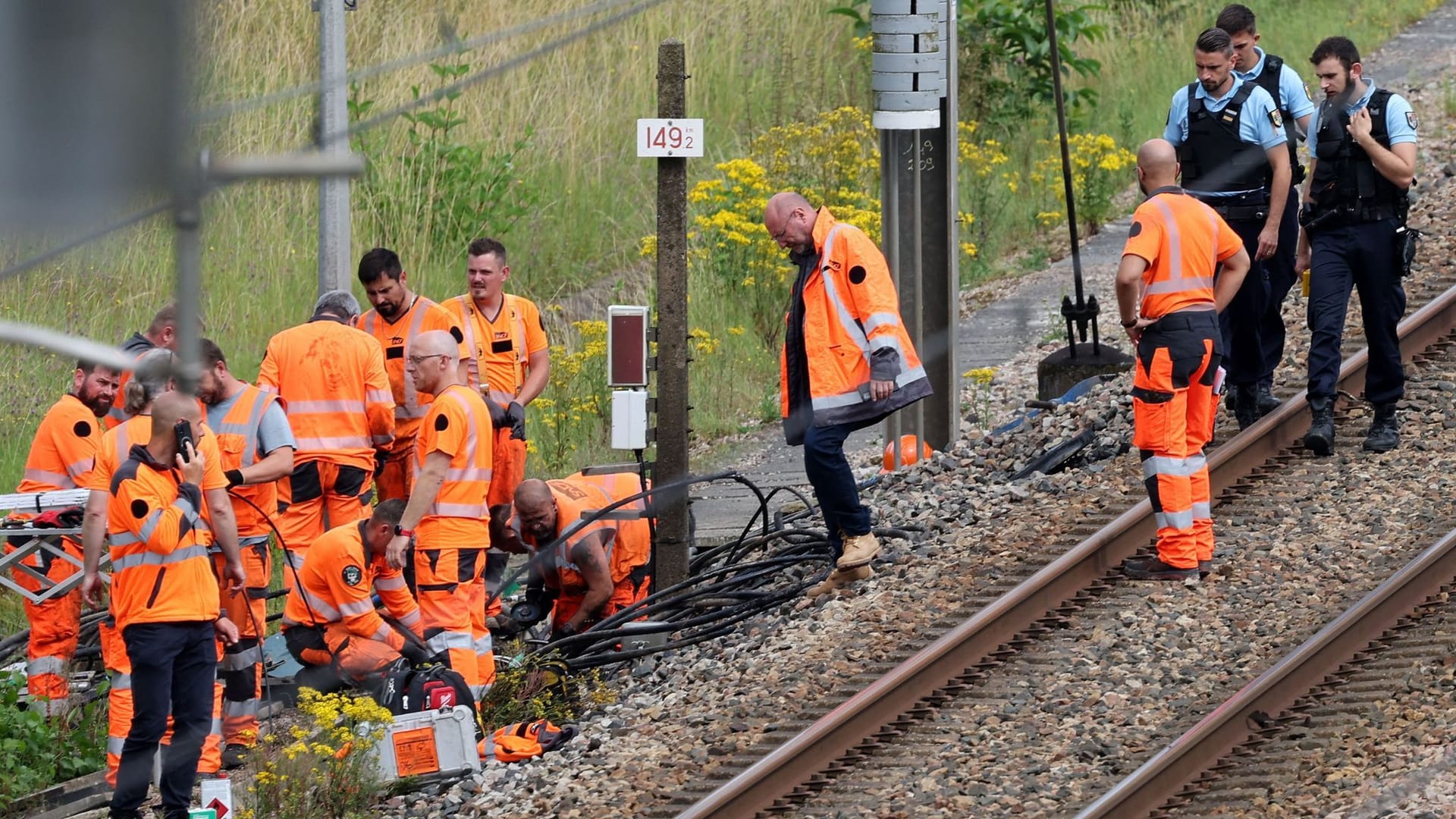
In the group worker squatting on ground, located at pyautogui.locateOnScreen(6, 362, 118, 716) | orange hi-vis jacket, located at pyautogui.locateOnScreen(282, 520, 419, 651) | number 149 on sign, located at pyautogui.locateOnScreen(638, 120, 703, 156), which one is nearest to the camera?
orange hi-vis jacket, located at pyautogui.locateOnScreen(282, 520, 419, 651)

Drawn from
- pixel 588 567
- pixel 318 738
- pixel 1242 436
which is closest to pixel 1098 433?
pixel 1242 436

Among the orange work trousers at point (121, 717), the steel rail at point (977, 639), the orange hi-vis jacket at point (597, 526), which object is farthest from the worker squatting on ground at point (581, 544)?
the steel rail at point (977, 639)

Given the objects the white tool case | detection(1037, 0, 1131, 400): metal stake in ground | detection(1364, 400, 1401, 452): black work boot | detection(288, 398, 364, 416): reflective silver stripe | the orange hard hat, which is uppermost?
detection(1037, 0, 1131, 400): metal stake in ground

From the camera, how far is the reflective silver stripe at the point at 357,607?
910 cm

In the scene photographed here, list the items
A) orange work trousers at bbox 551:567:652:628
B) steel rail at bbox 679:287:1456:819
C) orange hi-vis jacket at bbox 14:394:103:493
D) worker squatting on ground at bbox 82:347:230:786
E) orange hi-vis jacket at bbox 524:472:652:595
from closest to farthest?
1. steel rail at bbox 679:287:1456:819
2. worker squatting on ground at bbox 82:347:230:786
3. orange hi-vis jacket at bbox 14:394:103:493
4. orange hi-vis jacket at bbox 524:472:652:595
5. orange work trousers at bbox 551:567:652:628

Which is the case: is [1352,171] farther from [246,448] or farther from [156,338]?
[156,338]

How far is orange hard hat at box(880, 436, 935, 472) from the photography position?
11.2 m

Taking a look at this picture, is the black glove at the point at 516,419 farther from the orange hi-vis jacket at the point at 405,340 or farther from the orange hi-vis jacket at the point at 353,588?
the orange hi-vis jacket at the point at 353,588

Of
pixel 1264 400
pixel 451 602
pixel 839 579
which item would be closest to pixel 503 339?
pixel 451 602

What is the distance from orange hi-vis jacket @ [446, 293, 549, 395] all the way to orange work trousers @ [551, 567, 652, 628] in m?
1.23

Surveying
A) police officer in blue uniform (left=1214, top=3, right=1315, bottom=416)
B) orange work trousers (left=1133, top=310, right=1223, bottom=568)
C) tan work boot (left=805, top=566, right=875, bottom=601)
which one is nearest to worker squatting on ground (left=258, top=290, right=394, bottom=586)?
tan work boot (left=805, top=566, right=875, bottom=601)

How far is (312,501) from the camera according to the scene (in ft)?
31.8

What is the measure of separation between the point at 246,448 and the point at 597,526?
6.16ft

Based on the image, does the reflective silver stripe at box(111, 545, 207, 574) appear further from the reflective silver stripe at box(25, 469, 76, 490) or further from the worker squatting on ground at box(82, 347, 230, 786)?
the reflective silver stripe at box(25, 469, 76, 490)
